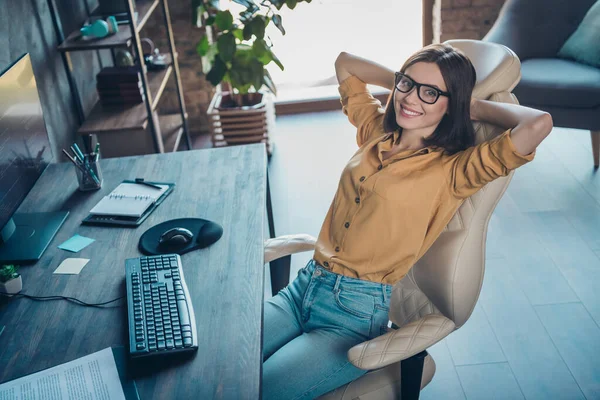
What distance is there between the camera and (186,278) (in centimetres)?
150

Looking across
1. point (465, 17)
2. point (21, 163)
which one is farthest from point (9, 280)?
point (465, 17)

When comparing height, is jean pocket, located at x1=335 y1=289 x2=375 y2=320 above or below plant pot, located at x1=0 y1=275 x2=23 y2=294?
below

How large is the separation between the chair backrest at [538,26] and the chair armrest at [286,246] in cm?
230

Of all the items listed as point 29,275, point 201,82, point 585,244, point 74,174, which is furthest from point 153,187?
point 201,82

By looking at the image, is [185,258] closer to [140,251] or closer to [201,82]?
[140,251]

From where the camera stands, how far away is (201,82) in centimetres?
406

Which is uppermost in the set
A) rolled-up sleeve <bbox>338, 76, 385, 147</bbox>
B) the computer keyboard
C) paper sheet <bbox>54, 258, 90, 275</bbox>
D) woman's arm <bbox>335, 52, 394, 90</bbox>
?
woman's arm <bbox>335, 52, 394, 90</bbox>

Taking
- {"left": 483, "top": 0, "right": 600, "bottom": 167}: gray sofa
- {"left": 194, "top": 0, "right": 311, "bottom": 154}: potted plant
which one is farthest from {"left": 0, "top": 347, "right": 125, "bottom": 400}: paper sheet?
{"left": 483, "top": 0, "right": 600, "bottom": 167}: gray sofa

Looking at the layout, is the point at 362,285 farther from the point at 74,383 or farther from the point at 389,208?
the point at 74,383

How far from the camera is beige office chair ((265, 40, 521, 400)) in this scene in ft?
4.48

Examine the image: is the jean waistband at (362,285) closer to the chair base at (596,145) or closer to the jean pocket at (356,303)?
Answer: the jean pocket at (356,303)

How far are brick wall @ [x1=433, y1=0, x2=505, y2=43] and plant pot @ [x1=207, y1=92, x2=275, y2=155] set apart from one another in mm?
1425

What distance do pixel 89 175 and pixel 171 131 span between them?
1644 mm

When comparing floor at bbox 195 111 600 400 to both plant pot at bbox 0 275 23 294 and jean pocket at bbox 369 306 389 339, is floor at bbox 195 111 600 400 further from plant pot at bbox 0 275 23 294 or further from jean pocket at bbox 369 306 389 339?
plant pot at bbox 0 275 23 294
